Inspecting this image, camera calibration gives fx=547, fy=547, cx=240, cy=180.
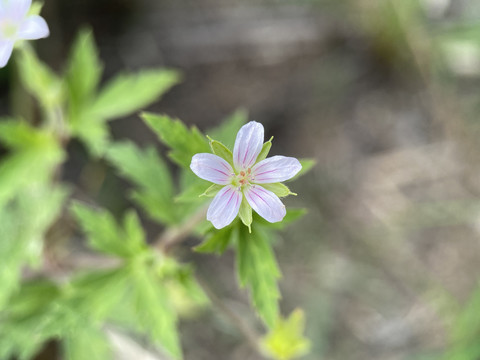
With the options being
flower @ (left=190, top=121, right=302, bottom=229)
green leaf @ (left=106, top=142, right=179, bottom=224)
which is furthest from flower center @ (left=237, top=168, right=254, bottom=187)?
green leaf @ (left=106, top=142, right=179, bottom=224)

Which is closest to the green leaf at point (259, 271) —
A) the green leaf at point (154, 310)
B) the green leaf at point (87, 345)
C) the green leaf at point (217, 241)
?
the green leaf at point (217, 241)

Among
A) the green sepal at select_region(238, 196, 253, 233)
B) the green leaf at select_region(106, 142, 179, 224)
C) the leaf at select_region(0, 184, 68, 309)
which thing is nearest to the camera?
the green sepal at select_region(238, 196, 253, 233)

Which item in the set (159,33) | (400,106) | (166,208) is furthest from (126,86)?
(400,106)

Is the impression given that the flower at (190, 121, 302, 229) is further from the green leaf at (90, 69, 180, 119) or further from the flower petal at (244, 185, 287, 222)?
the green leaf at (90, 69, 180, 119)

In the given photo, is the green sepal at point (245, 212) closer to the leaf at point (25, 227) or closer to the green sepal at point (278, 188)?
the green sepal at point (278, 188)

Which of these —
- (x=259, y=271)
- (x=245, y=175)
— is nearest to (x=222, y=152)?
(x=245, y=175)

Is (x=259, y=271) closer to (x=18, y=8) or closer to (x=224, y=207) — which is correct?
(x=224, y=207)
